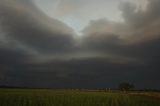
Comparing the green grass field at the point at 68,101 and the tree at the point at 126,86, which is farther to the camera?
the tree at the point at 126,86

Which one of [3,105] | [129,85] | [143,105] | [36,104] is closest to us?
[3,105]

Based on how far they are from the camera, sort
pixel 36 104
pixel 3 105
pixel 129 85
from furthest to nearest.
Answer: pixel 129 85
pixel 36 104
pixel 3 105

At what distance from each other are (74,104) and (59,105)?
3965 millimetres

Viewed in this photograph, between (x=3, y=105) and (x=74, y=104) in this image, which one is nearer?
(x=3, y=105)

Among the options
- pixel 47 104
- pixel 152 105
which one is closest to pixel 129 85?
pixel 152 105

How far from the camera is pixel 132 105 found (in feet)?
168

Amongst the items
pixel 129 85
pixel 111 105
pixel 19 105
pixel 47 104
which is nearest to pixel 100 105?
pixel 111 105

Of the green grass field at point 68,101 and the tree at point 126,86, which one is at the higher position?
the tree at point 126,86

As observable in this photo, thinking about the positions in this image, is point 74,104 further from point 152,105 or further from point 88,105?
point 152,105

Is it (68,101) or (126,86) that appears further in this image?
(126,86)

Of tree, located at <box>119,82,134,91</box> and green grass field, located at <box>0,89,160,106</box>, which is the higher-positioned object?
tree, located at <box>119,82,134,91</box>

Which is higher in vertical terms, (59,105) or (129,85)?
(129,85)

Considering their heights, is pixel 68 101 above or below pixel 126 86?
below

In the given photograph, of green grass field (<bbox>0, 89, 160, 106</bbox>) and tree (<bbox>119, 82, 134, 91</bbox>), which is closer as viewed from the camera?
green grass field (<bbox>0, 89, 160, 106</bbox>)
